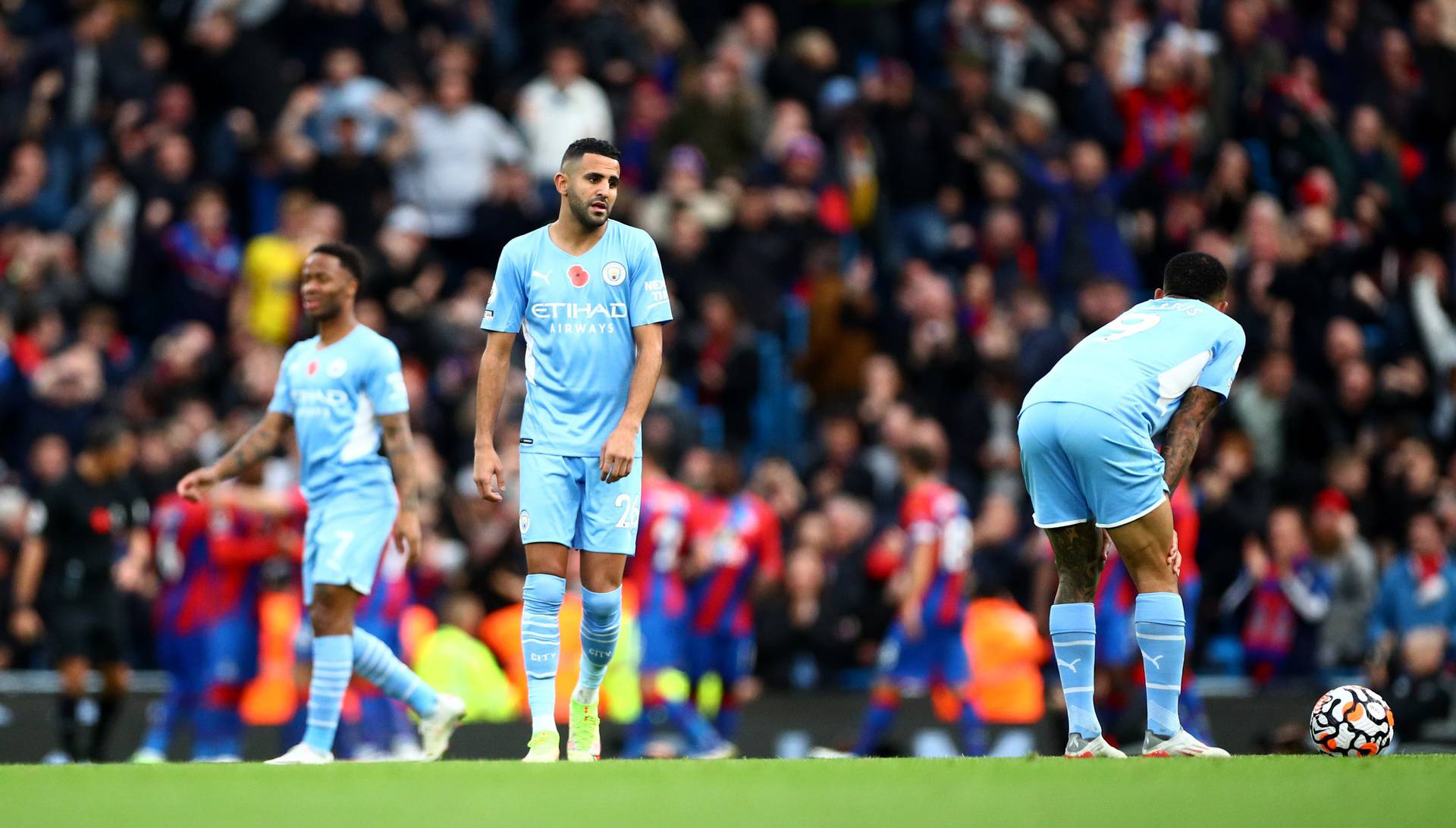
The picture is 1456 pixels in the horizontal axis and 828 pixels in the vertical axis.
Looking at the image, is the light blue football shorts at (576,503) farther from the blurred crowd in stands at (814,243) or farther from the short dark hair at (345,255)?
the blurred crowd in stands at (814,243)

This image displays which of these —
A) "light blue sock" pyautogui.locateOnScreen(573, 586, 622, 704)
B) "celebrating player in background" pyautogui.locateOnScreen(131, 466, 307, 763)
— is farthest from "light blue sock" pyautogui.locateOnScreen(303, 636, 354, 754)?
"celebrating player in background" pyautogui.locateOnScreen(131, 466, 307, 763)

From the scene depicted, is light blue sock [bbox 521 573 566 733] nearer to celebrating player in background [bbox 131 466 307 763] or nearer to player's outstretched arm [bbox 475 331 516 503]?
player's outstretched arm [bbox 475 331 516 503]

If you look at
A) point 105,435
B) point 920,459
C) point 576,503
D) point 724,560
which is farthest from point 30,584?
point 576,503

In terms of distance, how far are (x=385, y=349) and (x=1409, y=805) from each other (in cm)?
534

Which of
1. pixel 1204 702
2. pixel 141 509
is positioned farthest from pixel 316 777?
pixel 1204 702

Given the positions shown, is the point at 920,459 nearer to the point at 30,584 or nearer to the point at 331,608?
the point at 331,608

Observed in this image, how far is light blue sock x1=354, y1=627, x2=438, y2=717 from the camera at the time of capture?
30.9 feet

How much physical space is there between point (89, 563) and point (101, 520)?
0.33 metres

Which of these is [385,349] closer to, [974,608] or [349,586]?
[349,586]

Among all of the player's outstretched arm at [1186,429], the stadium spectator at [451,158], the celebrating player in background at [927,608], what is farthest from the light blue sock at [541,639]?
the stadium spectator at [451,158]

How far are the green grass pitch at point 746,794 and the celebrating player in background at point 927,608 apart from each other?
6960mm

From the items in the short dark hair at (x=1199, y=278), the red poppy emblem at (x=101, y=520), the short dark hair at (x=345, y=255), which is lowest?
the red poppy emblem at (x=101, y=520)

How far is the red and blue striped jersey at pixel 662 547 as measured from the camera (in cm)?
1441

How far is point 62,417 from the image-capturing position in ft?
51.0
